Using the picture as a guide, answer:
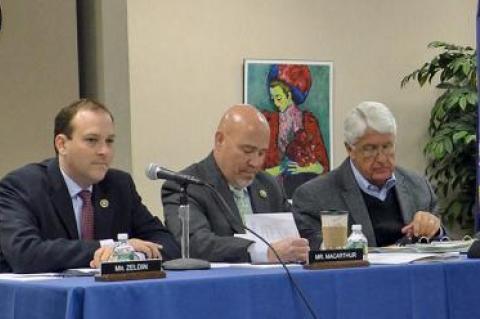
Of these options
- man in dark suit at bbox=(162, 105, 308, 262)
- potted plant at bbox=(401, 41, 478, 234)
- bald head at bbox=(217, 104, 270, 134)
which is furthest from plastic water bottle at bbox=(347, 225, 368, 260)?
potted plant at bbox=(401, 41, 478, 234)

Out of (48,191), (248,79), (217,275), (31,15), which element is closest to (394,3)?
(248,79)

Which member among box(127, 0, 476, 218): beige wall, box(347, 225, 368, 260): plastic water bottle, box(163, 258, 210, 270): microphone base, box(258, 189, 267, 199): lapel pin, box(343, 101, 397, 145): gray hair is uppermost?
box(127, 0, 476, 218): beige wall

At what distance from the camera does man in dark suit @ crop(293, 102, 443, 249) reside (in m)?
4.16

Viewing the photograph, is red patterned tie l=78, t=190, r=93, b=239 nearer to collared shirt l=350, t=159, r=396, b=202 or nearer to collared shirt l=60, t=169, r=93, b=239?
collared shirt l=60, t=169, r=93, b=239

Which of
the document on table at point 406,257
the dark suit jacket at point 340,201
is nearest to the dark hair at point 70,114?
the dark suit jacket at point 340,201

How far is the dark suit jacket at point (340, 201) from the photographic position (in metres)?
4.13

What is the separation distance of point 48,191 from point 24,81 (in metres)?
1.65

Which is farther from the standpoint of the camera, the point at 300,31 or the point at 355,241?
the point at 300,31

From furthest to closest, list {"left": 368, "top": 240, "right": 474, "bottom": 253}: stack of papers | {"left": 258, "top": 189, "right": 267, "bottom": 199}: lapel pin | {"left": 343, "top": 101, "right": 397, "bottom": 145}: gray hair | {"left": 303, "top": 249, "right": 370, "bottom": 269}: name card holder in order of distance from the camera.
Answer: {"left": 343, "top": 101, "right": 397, "bottom": 145}: gray hair
{"left": 258, "top": 189, "right": 267, "bottom": 199}: lapel pin
{"left": 368, "top": 240, "right": 474, "bottom": 253}: stack of papers
{"left": 303, "top": 249, "right": 370, "bottom": 269}: name card holder

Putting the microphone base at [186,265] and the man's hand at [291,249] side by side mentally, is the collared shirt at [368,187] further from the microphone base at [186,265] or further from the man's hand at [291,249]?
the microphone base at [186,265]

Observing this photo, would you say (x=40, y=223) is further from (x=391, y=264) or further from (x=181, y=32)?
(x=181, y=32)

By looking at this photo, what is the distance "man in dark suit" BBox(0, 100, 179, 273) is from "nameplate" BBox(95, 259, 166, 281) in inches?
25.5

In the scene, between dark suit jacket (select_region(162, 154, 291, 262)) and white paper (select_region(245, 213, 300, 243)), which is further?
dark suit jacket (select_region(162, 154, 291, 262))

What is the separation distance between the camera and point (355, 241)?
3.11m
